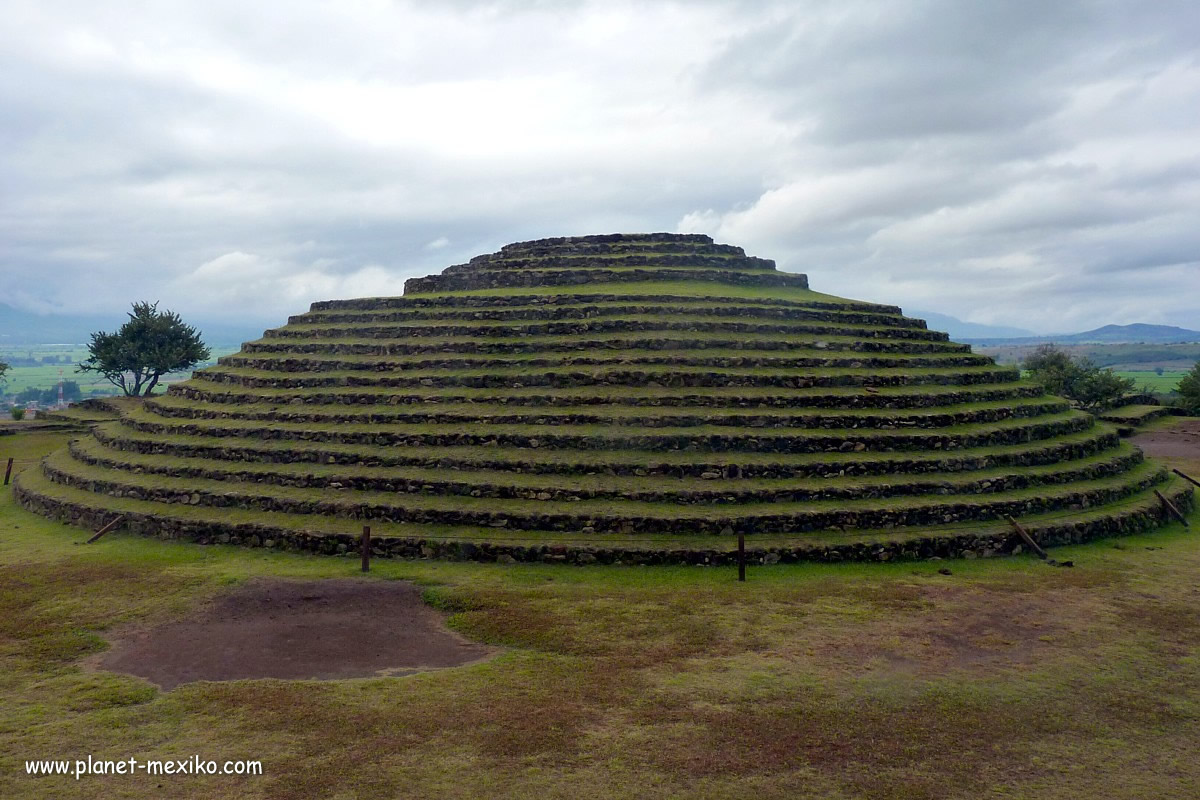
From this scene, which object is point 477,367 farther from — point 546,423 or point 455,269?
point 455,269

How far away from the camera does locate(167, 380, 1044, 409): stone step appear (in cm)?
1759

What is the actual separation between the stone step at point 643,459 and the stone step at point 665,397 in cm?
159

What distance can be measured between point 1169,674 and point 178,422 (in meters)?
21.5

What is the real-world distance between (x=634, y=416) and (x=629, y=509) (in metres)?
2.93

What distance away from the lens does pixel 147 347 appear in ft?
166

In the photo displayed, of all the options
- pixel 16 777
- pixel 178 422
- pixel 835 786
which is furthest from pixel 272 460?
pixel 835 786

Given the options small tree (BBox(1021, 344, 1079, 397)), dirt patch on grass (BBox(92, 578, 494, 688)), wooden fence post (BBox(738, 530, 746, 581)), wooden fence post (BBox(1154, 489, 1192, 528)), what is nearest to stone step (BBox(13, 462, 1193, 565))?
wooden fence post (BBox(738, 530, 746, 581))

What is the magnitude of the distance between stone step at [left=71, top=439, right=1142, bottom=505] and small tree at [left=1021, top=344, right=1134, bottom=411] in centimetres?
2589

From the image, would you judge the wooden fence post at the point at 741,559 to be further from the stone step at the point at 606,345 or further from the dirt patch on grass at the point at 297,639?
the stone step at the point at 606,345

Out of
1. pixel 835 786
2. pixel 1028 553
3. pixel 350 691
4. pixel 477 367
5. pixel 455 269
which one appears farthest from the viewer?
pixel 455 269

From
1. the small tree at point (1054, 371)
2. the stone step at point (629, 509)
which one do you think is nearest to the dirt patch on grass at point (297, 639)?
the stone step at point (629, 509)

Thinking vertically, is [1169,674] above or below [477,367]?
below

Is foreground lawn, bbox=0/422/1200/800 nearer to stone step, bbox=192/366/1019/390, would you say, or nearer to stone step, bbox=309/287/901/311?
stone step, bbox=192/366/1019/390

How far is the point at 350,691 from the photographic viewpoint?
900 centimetres
